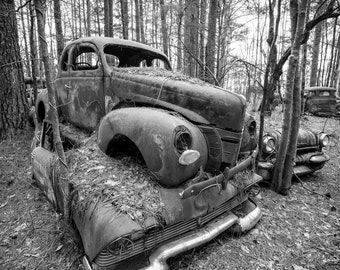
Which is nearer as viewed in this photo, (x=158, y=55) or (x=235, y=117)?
(x=235, y=117)

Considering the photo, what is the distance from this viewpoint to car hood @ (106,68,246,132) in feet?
8.68

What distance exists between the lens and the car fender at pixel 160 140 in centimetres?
221

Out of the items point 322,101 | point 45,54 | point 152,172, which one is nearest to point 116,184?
point 152,172

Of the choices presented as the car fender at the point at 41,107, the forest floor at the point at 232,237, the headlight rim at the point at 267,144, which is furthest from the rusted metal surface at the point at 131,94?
the headlight rim at the point at 267,144

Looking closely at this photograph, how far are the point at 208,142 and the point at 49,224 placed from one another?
7.58 feet

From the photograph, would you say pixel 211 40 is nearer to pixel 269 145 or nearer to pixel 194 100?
pixel 269 145

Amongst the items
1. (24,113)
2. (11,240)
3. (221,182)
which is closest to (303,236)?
(221,182)

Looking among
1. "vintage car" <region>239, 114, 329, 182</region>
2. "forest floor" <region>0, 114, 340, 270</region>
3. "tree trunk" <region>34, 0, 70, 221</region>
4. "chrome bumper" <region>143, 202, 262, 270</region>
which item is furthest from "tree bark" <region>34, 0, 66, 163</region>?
"vintage car" <region>239, 114, 329, 182</region>

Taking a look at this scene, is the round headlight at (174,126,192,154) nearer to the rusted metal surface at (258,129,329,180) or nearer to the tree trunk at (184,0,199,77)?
the rusted metal surface at (258,129,329,180)

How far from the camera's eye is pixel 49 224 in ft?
9.81

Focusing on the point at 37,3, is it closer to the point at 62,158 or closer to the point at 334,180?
the point at 62,158

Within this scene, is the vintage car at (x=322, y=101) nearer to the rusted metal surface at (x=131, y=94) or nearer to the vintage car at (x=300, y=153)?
the vintage car at (x=300, y=153)

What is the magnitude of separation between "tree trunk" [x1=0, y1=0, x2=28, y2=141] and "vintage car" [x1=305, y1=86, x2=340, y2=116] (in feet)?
48.7

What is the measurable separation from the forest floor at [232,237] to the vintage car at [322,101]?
11.5 meters
